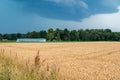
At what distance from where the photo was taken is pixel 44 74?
23.9 feet

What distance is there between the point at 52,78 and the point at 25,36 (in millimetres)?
173682

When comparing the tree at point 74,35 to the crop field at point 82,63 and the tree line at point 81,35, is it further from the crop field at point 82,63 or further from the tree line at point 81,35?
the crop field at point 82,63

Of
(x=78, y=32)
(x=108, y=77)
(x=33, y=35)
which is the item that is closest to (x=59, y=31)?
(x=78, y=32)

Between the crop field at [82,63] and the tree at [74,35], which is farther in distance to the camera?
the tree at [74,35]

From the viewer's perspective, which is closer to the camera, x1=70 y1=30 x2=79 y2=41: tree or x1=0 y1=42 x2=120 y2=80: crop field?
x1=0 y1=42 x2=120 y2=80: crop field

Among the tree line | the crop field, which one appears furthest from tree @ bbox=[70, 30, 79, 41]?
the crop field

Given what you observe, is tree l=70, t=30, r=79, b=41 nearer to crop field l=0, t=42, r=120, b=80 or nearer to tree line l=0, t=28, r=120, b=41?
tree line l=0, t=28, r=120, b=41

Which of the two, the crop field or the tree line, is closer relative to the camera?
the crop field

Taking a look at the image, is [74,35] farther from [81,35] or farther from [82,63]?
[82,63]

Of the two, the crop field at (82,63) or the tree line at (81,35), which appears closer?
the crop field at (82,63)

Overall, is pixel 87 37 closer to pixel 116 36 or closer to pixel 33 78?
pixel 116 36

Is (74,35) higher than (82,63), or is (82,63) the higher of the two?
(82,63)

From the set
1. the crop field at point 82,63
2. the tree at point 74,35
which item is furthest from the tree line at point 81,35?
the crop field at point 82,63

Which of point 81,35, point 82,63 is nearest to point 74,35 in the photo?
point 81,35
